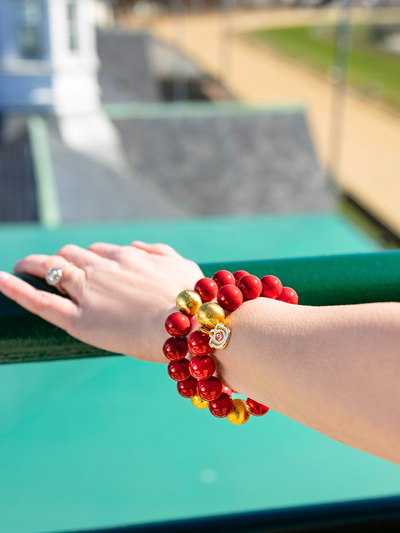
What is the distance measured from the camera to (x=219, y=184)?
5.29m

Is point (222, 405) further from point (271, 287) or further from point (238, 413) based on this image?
point (271, 287)

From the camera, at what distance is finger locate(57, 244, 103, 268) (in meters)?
0.74

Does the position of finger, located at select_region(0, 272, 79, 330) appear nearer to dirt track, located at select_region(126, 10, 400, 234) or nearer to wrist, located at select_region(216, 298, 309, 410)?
wrist, located at select_region(216, 298, 309, 410)

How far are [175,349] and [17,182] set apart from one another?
3.77 metres

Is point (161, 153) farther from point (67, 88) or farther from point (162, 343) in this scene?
point (162, 343)

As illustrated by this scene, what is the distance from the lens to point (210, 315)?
22.4 inches

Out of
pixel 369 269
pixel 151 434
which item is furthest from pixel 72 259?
pixel 151 434

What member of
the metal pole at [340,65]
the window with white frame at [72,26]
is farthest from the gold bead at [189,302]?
the window with white frame at [72,26]

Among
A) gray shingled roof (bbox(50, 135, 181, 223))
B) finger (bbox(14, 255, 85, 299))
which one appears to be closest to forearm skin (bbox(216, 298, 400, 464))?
finger (bbox(14, 255, 85, 299))

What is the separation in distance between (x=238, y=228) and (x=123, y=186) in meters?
1.81

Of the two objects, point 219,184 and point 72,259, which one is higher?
point 72,259

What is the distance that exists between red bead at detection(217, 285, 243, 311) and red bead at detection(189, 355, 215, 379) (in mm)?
58

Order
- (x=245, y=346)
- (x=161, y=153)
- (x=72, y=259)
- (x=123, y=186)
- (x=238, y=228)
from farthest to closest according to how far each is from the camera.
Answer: (x=161, y=153) < (x=123, y=186) < (x=238, y=228) < (x=72, y=259) < (x=245, y=346)

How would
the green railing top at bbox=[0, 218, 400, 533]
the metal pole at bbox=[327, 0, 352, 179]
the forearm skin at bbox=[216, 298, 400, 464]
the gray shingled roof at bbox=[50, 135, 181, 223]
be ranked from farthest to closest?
1. the metal pole at bbox=[327, 0, 352, 179]
2. the gray shingled roof at bbox=[50, 135, 181, 223]
3. the green railing top at bbox=[0, 218, 400, 533]
4. the forearm skin at bbox=[216, 298, 400, 464]
